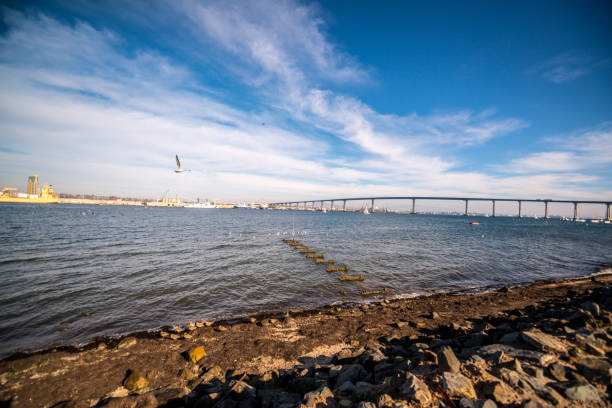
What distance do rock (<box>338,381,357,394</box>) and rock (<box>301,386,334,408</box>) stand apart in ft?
0.98

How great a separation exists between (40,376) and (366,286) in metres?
14.4

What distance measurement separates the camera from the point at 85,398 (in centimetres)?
571

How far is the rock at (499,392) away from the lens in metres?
3.52

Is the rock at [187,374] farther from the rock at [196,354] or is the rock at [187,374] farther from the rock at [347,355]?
the rock at [347,355]

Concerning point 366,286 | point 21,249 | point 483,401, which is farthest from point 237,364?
point 21,249

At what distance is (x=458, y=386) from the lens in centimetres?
384

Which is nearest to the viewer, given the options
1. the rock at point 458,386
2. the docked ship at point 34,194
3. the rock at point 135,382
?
the rock at point 458,386

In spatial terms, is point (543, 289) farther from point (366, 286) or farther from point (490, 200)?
point (490, 200)

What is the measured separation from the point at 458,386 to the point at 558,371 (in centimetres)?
191

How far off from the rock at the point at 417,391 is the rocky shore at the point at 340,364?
0.8 inches

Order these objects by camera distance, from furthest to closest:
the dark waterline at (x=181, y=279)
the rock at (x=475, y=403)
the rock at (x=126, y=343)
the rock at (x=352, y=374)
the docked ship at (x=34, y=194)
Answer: the docked ship at (x=34, y=194), the dark waterline at (x=181, y=279), the rock at (x=126, y=343), the rock at (x=352, y=374), the rock at (x=475, y=403)

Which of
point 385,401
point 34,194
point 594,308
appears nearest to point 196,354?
point 385,401

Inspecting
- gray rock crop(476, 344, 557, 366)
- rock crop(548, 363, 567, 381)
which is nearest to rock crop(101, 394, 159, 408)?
gray rock crop(476, 344, 557, 366)

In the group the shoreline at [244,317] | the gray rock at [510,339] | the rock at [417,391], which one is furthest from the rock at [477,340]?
the shoreline at [244,317]
